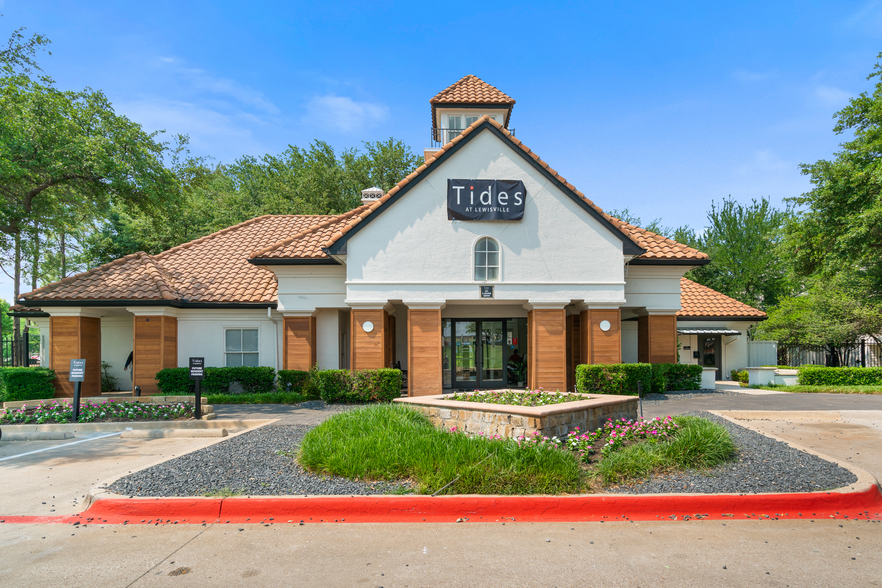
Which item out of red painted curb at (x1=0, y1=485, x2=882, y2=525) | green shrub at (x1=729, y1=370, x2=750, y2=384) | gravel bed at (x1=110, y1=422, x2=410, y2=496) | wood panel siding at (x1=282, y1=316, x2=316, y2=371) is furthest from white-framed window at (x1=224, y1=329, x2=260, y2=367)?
green shrub at (x1=729, y1=370, x2=750, y2=384)

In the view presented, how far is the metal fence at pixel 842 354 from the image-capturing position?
24641 millimetres

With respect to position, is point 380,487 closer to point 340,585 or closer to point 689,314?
point 340,585

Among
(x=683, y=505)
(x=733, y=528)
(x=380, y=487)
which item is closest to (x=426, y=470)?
(x=380, y=487)

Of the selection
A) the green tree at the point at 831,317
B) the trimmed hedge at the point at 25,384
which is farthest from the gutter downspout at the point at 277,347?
the green tree at the point at 831,317

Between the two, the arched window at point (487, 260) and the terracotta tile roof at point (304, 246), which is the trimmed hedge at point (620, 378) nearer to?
the arched window at point (487, 260)

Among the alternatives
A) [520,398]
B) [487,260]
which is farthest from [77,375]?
[487,260]

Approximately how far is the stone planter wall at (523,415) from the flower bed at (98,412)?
253 inches

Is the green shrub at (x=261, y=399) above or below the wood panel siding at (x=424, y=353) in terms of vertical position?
below

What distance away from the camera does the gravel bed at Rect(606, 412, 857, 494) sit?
608 centimetres

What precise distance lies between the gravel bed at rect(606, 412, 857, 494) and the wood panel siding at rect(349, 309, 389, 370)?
387 inches

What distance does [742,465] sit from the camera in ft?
22.8

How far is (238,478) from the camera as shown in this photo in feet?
21.6

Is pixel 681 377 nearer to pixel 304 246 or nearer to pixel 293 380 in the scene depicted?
pixel 293 380

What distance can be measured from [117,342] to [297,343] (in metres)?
7.39
